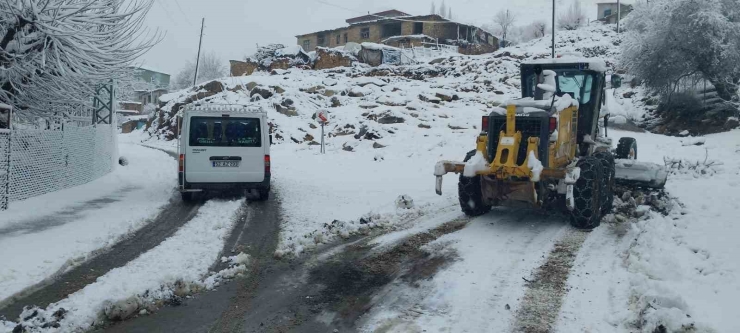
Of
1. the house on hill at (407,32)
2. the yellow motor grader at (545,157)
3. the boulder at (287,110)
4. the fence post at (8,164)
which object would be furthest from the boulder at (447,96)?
the fence post at (8,164)

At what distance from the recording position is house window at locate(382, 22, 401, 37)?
6038cm

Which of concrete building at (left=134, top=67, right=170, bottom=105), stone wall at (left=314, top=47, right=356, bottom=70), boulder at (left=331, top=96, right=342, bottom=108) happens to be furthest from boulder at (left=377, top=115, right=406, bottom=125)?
concrete building at (left=134, top=67, right=170, bottom=105)

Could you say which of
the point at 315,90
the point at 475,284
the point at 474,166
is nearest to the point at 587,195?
the point at 474,166

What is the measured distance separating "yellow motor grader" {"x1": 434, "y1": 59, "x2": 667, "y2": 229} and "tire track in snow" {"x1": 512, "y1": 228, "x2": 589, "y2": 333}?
100cm

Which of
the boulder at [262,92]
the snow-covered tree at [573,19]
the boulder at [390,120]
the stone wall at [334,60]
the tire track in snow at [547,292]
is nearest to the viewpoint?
the tire track in snow at [547,292]

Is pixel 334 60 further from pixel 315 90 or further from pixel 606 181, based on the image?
pixel 606 181

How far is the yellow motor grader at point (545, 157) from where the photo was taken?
318 inches

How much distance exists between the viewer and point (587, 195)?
830 centimetres

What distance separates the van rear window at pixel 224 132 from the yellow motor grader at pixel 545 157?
5003 mm

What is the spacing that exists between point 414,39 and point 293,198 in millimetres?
45825

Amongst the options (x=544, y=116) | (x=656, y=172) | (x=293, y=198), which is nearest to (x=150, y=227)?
(x=293, y=198)

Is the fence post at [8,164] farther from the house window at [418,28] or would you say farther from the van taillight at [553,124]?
the house window at [418,28]

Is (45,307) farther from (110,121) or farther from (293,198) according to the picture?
(110,121)

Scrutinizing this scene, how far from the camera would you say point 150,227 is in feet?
30.5
